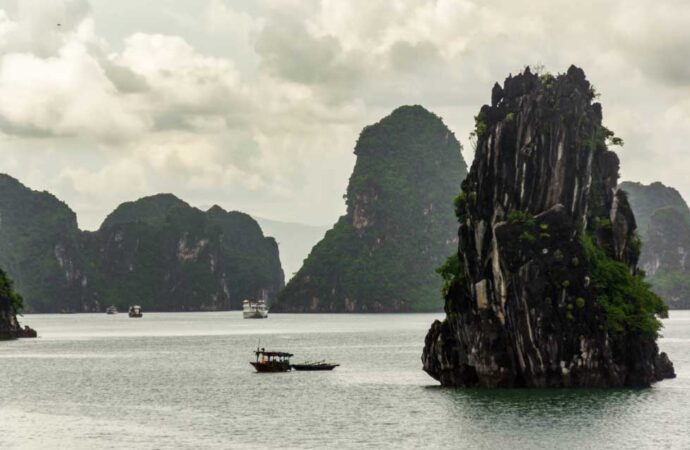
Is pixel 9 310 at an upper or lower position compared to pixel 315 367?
upper

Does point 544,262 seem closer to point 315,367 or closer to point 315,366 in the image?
point 315,366

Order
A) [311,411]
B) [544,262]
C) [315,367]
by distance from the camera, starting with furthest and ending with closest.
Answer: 1. [315,367]
2. [544,262]
3. [311,411]

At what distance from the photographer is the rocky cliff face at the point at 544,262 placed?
68.5m

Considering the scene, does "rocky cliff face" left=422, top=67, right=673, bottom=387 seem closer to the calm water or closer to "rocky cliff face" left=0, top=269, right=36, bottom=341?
the calm water

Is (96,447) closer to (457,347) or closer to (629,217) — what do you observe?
(457,347)

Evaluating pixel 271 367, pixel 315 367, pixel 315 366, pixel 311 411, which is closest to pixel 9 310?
pixel 271 367

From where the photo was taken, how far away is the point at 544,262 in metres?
68.9

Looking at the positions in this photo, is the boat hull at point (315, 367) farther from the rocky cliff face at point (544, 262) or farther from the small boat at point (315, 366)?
the rocky cliff face at point (544, 262)

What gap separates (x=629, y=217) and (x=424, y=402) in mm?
21353

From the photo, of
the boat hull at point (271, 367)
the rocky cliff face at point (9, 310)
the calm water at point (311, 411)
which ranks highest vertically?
the rocky cliff face at point (9, 310)

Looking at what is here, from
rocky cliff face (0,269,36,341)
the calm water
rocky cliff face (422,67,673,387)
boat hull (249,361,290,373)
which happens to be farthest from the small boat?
rocky cliff face (0,269,36,341)

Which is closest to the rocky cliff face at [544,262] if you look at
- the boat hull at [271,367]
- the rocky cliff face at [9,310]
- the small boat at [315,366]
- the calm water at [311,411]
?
the calm water at [311,411]

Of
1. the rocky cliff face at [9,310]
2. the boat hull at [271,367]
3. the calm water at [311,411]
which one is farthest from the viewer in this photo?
A: the rocky cliff face at [9,310]

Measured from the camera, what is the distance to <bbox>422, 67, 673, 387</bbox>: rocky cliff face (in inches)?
2697
